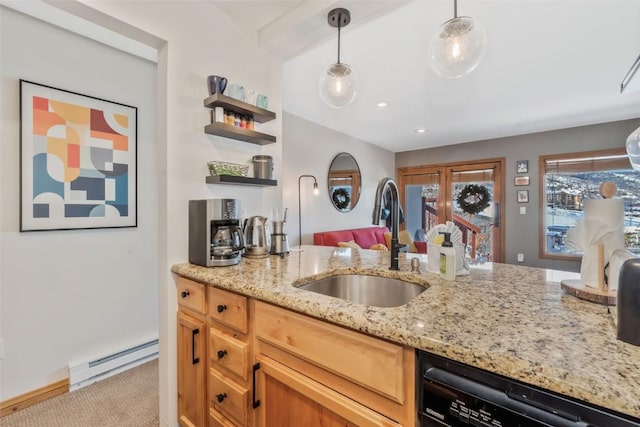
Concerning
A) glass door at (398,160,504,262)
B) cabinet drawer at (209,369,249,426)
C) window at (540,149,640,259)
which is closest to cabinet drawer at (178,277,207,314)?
cabinet drawer at (209,369,249,426)

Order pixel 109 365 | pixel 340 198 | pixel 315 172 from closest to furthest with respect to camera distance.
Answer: pixel 109 365 < pixel 315 172 < pixel 340 198

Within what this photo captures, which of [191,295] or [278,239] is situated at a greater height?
[278,239]

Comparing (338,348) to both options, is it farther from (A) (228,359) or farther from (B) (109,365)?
(B) (109,365)

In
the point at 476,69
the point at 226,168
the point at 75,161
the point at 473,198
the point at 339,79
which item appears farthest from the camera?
the point at 473,198

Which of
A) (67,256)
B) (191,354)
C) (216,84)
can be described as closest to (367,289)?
(191,354)

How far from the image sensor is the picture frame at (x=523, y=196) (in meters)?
4.76

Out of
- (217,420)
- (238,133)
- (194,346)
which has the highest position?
(238,133)

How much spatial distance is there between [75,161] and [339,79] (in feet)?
6.02

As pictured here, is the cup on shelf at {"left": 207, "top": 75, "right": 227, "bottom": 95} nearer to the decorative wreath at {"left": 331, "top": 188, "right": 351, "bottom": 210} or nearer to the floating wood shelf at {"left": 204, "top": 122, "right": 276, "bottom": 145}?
the floating wood shelf at {"left": 204, "top": 122, "right": 276, "bottom": 145}

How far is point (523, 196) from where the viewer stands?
4785mm

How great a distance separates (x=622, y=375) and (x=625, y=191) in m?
5.25

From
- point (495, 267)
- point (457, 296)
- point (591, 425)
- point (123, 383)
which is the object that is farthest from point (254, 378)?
point (123, 383)

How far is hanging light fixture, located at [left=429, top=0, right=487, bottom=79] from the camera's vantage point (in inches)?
44.9

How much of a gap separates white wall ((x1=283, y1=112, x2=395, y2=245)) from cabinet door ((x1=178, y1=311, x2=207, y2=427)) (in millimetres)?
2266
